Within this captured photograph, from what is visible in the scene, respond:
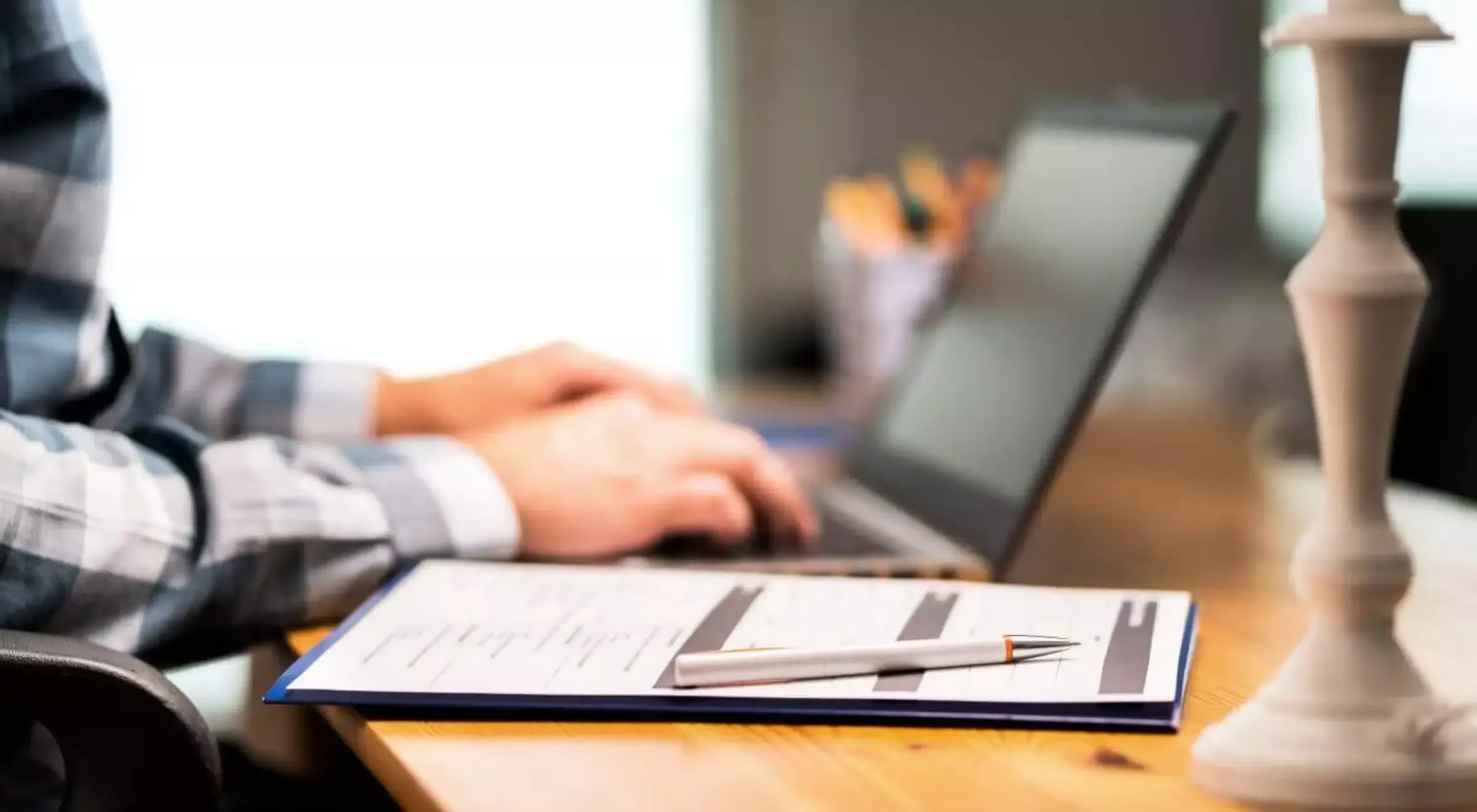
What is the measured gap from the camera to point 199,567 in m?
0.73

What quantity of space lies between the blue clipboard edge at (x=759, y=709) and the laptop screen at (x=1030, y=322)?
0.29m

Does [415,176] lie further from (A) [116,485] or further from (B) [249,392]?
(A) [116,485]

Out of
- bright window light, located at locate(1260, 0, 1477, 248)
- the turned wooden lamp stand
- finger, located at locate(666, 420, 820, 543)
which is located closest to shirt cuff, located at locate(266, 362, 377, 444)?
finger, located at locate(666, 420, 820, 543)

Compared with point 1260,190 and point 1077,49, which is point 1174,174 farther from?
point 1260,190

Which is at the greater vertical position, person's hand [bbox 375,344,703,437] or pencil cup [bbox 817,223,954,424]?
person's hand [bbox 375,344,703,437]

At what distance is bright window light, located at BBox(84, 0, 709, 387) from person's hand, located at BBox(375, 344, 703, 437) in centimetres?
82

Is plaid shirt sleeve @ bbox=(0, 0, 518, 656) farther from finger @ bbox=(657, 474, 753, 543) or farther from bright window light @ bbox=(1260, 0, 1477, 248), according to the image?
bright window light @ bbox=(1260, 0, 1477, 248)

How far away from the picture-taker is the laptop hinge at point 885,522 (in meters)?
0.88

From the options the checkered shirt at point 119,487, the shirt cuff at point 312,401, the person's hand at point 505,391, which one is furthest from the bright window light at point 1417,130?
the checkered shirt at point 119,487

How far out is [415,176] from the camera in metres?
2.00

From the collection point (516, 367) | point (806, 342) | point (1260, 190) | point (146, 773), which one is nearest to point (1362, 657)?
point (146, 773)

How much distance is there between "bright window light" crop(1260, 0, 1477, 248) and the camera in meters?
1.99

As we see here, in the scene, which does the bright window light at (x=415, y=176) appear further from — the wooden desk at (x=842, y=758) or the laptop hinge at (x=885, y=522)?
the wooden desk at (x=842, y=758)

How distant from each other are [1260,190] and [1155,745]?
1.99 m
